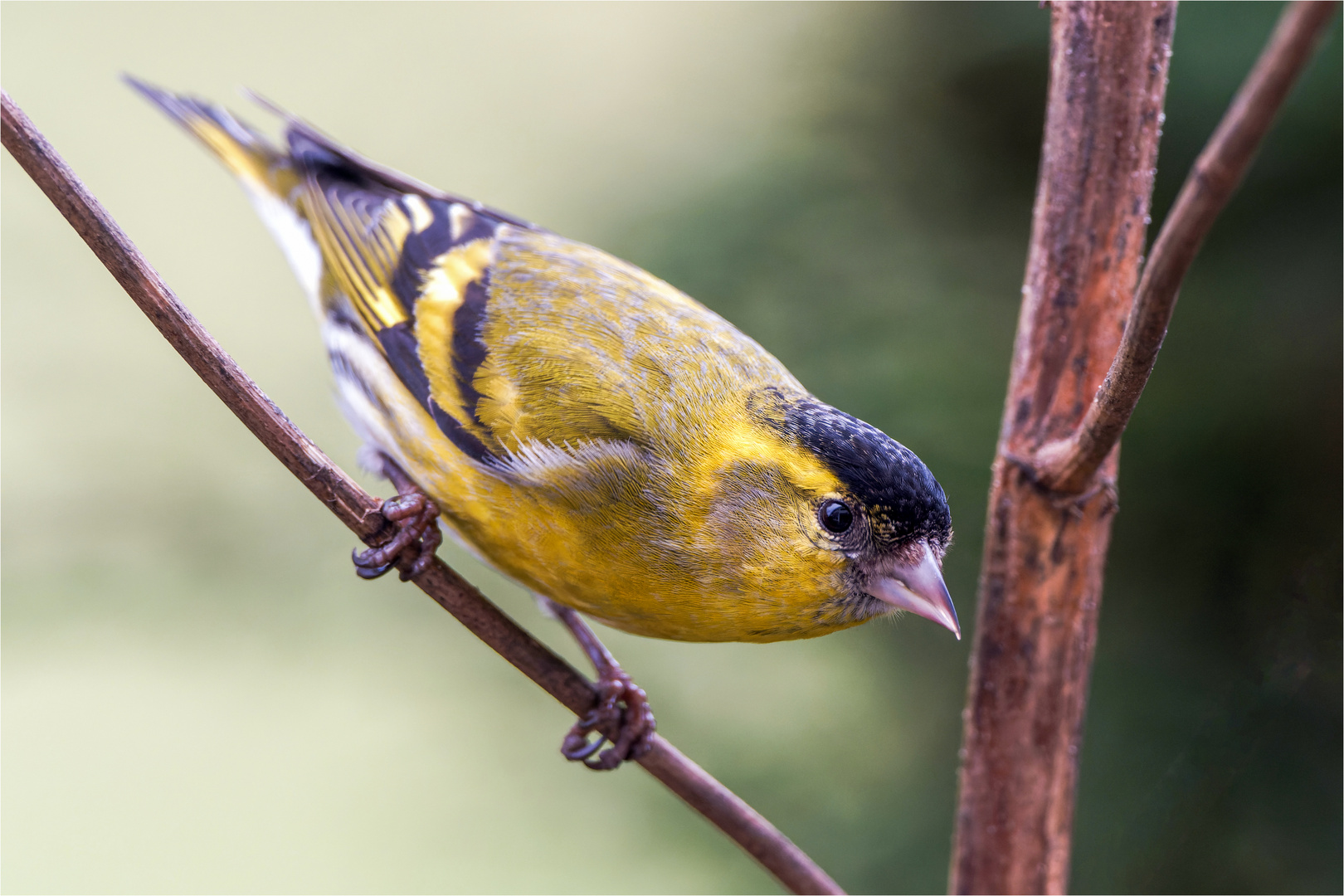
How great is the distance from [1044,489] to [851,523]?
0.59m

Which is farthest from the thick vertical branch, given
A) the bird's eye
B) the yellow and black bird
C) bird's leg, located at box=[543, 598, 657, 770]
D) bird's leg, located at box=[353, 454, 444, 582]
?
bird's leg, located at box=[353, 454, 444, 582]

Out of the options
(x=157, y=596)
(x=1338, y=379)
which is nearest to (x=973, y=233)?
(x=1338, y=379)

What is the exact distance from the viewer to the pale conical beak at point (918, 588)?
71.7 inches

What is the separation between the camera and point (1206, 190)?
3.07ft

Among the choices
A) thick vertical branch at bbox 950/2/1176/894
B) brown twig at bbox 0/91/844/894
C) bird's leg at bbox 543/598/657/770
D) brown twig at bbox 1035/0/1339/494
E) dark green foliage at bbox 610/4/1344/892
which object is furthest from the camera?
dark green foliage at bbox 610/4/1344/892

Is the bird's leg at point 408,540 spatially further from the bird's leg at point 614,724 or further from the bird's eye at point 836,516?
the bird's eye at point 836,516

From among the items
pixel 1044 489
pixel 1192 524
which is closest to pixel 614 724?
pixel 1044 489

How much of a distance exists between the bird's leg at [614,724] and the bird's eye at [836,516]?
737 mm

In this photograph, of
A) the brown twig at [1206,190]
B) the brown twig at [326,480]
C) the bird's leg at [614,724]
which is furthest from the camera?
the bird's leg at [614,724]

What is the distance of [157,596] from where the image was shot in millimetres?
4184

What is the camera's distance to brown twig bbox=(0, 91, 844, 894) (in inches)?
62.5

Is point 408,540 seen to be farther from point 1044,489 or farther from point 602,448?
point 1044,489

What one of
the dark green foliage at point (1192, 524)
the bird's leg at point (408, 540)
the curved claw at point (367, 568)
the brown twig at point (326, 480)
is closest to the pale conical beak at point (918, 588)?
the brown twig at point (326, 480)

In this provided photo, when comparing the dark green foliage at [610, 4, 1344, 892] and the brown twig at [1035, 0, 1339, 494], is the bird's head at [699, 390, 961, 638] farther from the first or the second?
the dark green foliage at [610, 4, 1344, 892]
